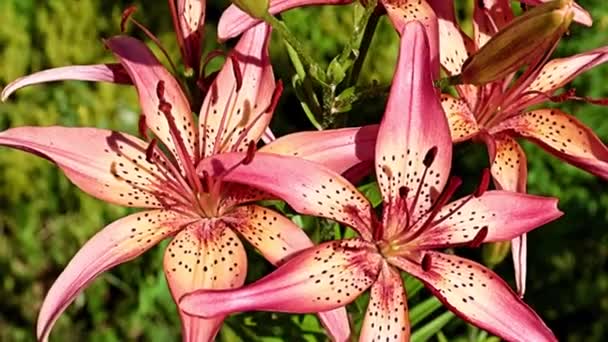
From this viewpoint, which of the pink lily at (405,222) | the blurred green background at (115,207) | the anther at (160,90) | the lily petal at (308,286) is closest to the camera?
the lily petal at (308,286)

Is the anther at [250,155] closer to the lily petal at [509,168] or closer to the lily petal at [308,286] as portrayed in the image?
the lily petal at [308,286]

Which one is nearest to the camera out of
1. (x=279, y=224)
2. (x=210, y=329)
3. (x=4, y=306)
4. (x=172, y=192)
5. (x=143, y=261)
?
(x=210, y=329)

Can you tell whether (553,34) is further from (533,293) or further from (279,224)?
(533,293)

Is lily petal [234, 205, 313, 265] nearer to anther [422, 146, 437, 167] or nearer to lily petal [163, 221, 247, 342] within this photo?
lily petal [163, 221, 247, 342]

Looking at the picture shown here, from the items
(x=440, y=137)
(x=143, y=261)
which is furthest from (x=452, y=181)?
(x=143, y=261)

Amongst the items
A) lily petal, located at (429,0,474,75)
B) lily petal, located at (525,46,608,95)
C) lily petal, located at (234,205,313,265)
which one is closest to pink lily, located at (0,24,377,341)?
A: lily petal, located at (234,205,313,265)

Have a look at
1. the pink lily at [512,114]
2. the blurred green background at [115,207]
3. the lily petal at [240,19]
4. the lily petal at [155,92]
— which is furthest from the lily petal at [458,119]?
the blurred green background at [115,207]
